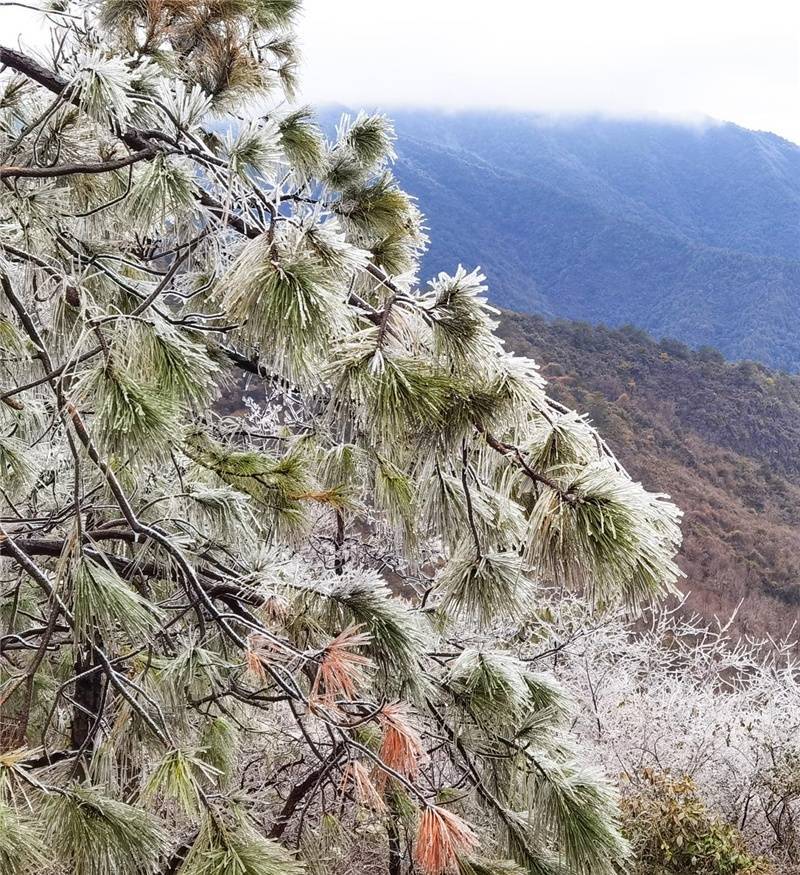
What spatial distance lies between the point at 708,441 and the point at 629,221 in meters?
77.0

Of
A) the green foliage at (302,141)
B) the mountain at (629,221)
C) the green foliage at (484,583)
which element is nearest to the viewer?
the green foliage at (484,583)

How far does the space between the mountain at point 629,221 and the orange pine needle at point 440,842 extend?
62.9 metres

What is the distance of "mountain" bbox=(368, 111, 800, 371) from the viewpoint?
64812 millimetres

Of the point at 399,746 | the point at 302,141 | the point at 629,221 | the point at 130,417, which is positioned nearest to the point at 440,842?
the point at 399,746

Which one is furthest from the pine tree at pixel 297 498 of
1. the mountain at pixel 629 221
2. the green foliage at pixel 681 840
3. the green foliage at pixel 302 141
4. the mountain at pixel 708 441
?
the mountain at pixel 629 221

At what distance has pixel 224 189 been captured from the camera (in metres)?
1.03

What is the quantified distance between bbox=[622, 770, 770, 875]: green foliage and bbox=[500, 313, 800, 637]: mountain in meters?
8.58

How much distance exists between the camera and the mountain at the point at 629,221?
6481 centimetres

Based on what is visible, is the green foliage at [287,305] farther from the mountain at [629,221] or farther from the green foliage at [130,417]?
the mountain at [629,221]

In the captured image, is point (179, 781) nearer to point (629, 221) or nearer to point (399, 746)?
point (399, 746)

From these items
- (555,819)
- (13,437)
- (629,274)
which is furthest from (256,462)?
(629,274)

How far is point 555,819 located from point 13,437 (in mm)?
1815

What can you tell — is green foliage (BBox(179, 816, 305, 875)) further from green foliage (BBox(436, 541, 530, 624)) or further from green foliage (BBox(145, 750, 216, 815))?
green foliage (BBox(436, 541, 530, 624))

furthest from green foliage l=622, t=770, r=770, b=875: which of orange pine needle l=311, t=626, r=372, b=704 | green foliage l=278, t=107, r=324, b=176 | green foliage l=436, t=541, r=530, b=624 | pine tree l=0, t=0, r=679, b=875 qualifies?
green foliage l=278, t=107, r=324, b=176
